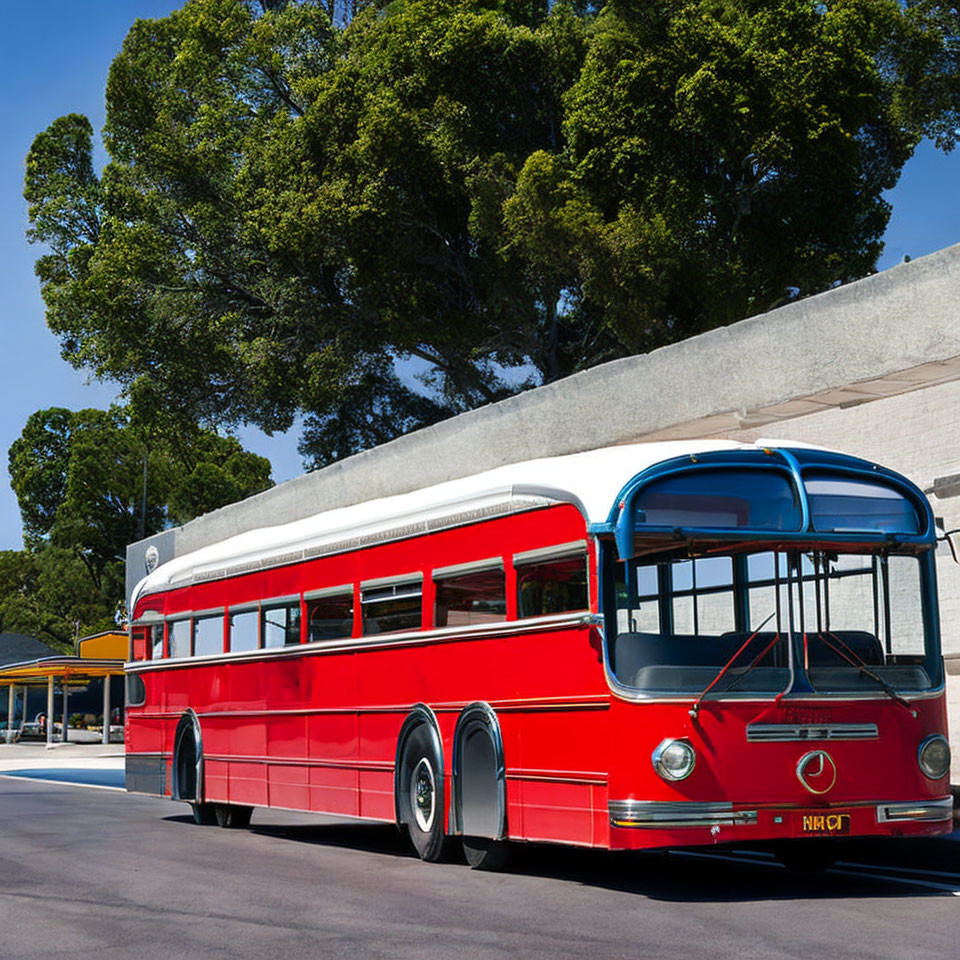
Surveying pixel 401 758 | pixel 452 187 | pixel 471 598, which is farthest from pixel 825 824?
pixel 452 187

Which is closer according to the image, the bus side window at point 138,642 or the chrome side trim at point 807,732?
the chrome side trim at point 807,732

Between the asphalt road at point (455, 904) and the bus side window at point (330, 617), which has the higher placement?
A: the bus side window at point (330, 617)

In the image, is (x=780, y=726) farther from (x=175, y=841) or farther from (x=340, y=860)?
(x=175, y=841)

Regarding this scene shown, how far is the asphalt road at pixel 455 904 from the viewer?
838cm

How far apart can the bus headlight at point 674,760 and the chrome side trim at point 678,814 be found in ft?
0.56

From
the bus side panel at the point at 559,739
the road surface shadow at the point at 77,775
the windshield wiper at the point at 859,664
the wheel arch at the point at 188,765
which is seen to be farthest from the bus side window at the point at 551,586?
the road surface shadow at the point at 77,775

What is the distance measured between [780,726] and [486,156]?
97.3 feet

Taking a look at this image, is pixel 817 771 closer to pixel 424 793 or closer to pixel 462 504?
pixel 462 504

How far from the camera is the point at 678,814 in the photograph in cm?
992

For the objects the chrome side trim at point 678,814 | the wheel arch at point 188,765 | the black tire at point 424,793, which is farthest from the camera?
the wheel arch at point 188,765

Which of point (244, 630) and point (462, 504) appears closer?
point (462, 504)

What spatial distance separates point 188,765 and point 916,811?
10.1m

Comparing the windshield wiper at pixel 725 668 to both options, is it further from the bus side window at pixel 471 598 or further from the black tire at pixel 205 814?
the black tire at pixel 205 814

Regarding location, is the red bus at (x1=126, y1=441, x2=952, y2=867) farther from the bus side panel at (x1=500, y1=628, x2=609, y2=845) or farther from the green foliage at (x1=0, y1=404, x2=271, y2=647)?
the green foliage at (x1=0, y1=404, x2=271, y2=647)
